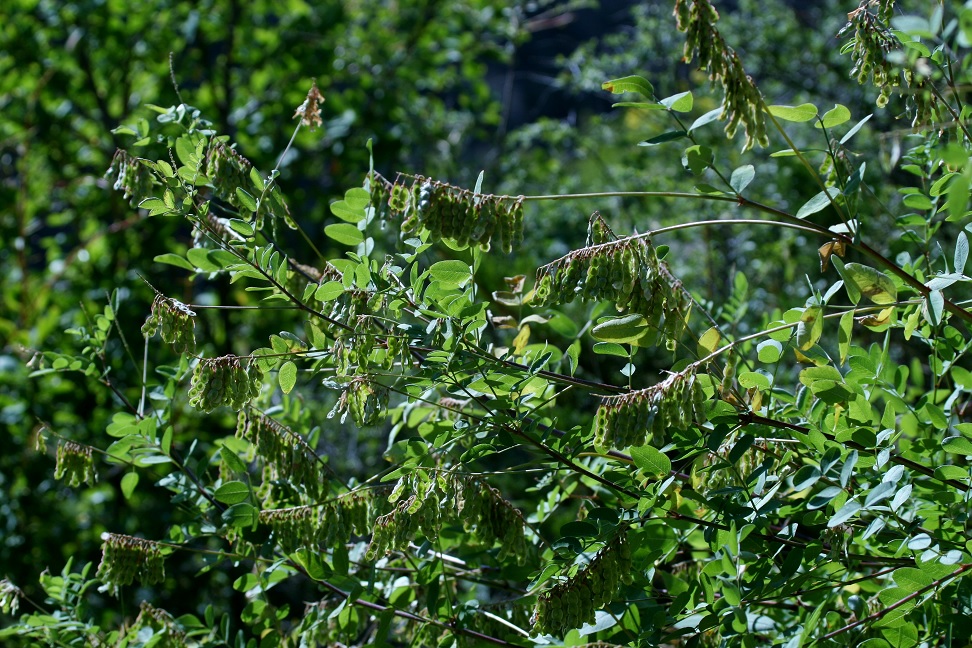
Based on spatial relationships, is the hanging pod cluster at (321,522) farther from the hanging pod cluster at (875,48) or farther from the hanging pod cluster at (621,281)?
the hanging pod cluster at (875,48)

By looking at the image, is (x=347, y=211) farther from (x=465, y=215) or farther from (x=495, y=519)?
(x=495, y=519)

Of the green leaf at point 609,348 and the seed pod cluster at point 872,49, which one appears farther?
the green leaf at point 609,348

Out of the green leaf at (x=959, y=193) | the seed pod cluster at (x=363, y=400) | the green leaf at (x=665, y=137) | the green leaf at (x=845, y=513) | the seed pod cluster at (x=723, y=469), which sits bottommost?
the seed pod cluster at (x=723, y=469)

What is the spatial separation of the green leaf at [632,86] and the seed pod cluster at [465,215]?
7.8 inches

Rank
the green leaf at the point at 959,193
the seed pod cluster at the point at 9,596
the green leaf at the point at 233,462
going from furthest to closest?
the seed pod cluster at the point at 9,596 < the green leaf at the point at 233,462 < the green leaf at the point at 959,193

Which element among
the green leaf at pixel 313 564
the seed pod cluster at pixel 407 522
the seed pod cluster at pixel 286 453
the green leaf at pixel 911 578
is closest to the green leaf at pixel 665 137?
the seed pod cluster at pixel 407 522

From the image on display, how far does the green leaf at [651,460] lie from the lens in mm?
1414

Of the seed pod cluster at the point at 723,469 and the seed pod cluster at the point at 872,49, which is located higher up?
the seed pod cluster at the point at 872,49

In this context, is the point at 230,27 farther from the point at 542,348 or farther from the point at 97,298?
the point at 542,348

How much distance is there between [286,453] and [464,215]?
0.59 m

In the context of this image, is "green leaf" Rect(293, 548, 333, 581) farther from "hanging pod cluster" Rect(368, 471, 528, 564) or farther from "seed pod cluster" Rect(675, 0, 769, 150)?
"seed pod cluster" Rect(675, 0, 769, 150)

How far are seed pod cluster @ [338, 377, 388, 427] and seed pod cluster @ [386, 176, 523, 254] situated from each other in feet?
0.79

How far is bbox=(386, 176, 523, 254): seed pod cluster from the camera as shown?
1366 millimetres

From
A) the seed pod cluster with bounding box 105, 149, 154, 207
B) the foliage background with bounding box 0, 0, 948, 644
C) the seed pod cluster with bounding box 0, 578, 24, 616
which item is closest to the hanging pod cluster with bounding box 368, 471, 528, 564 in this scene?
the seed pod cluster with bounding box 105, 149, 154, 207
